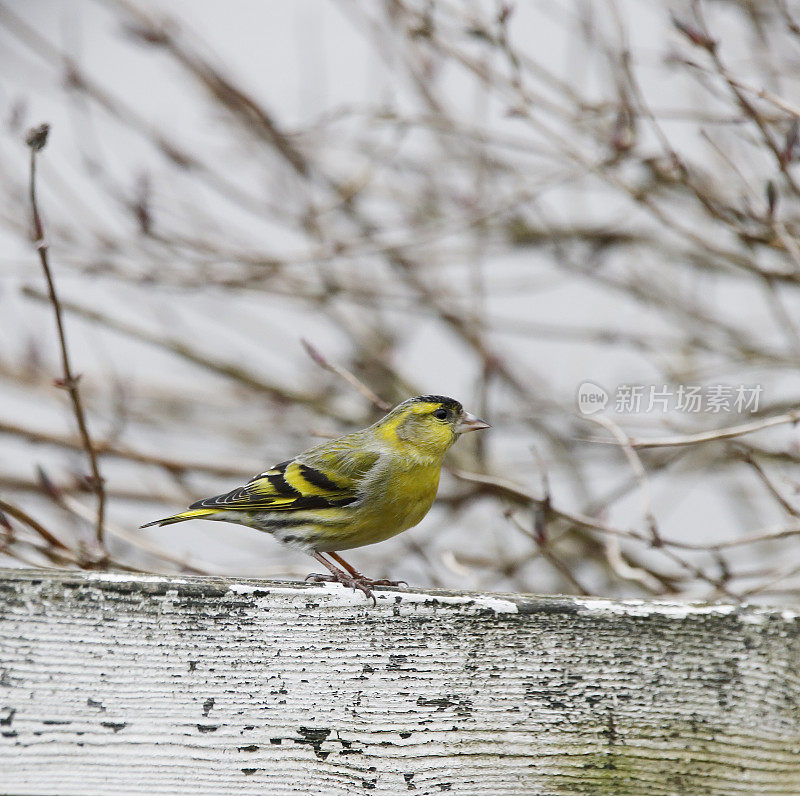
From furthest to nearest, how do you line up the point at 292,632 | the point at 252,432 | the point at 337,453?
the point at 252,432 < the point at 337,453 < the point at 292,632

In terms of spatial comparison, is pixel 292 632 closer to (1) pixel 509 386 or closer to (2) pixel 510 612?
(2) pixel 510 612

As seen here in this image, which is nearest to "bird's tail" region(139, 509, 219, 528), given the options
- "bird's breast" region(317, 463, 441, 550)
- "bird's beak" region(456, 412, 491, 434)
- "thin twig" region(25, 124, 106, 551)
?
"thin twig" region(25, 124, 106, 551)

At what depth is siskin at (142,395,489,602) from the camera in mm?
3107

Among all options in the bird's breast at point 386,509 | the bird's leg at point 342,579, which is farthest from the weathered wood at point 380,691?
the bird's breast at point 386,509

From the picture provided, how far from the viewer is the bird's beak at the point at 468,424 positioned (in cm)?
339

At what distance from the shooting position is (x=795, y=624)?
1.90 metres

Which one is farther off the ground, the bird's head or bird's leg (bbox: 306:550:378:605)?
the bird's head

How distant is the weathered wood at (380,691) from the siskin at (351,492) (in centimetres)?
111

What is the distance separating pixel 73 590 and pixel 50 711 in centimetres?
20

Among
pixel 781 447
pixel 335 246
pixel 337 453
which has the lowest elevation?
pixel 337 453

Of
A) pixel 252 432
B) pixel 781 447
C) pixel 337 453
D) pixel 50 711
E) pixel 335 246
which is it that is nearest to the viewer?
pixel 50 711

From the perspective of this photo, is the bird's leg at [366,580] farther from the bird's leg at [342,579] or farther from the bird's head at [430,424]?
the bird's head at [430,424]

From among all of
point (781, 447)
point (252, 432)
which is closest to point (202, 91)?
point (252, 432)

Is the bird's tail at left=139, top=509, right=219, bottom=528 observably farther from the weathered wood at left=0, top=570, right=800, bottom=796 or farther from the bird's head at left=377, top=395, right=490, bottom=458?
the weathered wood at left=0, top=570, right=800, bottom=796
